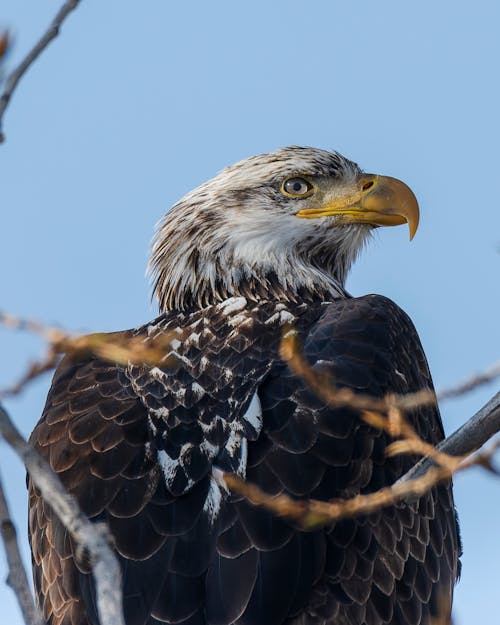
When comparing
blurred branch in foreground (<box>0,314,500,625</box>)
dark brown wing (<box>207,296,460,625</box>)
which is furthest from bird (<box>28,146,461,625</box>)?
blurred branch in foreground (<box>0,314,500,625</box>)

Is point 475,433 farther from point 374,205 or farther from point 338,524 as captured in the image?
point 374,205

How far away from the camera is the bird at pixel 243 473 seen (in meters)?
5.69

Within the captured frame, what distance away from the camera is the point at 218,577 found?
5609 millimetres

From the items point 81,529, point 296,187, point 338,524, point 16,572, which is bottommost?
point 338,524

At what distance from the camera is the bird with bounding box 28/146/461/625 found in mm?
5691

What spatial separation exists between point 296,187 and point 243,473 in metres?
2.94

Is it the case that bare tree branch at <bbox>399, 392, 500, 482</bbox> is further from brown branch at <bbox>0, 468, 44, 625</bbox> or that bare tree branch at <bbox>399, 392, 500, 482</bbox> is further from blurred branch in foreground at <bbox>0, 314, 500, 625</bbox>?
brown branch at <bbox>0, 468, 44, 625</bbox>

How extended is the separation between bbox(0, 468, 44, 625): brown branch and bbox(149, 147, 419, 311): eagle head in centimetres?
462

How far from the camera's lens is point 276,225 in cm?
825

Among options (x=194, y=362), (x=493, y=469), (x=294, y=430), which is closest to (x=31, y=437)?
(x=194, y=362)

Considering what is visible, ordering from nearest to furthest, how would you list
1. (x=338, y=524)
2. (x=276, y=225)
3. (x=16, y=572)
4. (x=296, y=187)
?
(x=16, y=572), (x=338, y=524), (x=276, y=225), (x=296, y=187)

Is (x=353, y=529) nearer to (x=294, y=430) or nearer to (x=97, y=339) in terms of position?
(x=294, y=430)

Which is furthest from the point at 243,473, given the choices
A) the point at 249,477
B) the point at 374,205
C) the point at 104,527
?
the point at 374,205

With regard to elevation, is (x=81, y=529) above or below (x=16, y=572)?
above
